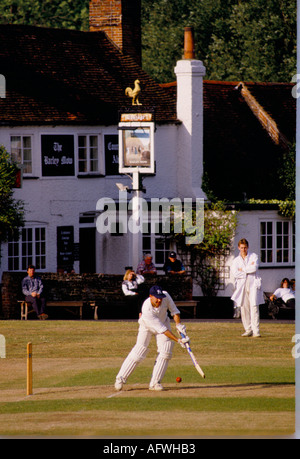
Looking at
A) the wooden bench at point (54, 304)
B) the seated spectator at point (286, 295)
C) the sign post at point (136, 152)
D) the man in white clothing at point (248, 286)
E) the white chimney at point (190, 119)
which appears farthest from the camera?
the white chimney at point (190, 119)

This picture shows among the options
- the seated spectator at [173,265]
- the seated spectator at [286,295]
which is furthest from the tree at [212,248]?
the seated spectator at [286,295]

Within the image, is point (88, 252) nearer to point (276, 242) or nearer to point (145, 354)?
point (276, 242)

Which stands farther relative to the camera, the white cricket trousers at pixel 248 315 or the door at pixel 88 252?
the door at pixel 88 252

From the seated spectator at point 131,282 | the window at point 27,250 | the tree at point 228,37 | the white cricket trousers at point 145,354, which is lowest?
the white cricket trousers at point 145,354

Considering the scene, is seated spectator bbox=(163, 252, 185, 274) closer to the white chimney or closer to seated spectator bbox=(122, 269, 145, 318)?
seated spectator bbox=(122, 269, 145, 318)

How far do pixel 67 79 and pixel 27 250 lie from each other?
5924 mm

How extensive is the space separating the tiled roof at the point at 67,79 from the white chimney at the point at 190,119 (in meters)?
0.54

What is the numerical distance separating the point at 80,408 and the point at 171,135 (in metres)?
20.7

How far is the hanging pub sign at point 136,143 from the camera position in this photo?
3133 cm

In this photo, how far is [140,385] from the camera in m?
18.3

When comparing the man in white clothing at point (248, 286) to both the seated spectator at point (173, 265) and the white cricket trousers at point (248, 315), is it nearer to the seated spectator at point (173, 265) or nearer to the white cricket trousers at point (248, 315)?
the white cricket trousers at point (248, 315)

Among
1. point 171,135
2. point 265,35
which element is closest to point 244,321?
point 171,135

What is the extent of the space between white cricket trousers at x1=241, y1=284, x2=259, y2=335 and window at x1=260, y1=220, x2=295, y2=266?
9.46 m

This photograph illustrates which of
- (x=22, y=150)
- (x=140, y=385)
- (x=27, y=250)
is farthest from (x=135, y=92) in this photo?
(x=140, y=385)
